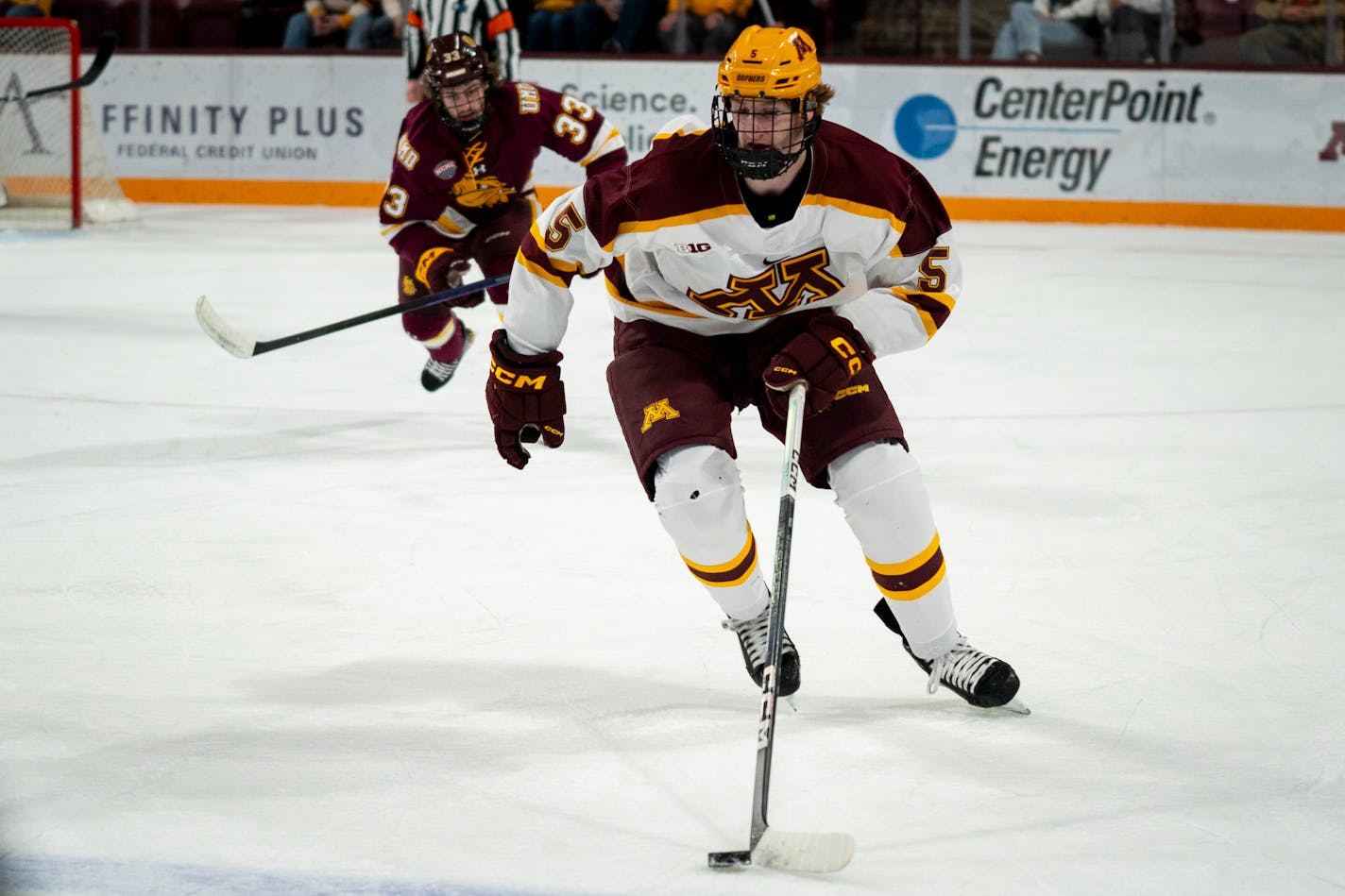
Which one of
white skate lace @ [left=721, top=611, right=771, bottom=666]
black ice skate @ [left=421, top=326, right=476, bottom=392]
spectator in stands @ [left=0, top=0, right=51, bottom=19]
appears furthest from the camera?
spectator in stands @ [left=0, top=0, right=51, bottom=19]

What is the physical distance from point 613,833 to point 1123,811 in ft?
2.06

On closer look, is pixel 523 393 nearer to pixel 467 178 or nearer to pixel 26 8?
pixel 467 178

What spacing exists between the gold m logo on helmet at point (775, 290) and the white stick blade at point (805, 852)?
2.70 ft

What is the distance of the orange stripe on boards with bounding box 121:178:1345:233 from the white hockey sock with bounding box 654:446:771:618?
265 inches

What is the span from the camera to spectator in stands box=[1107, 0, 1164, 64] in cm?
932

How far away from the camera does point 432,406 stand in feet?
15.7

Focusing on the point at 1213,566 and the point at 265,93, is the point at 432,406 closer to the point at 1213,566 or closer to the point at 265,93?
the point at 1213,566

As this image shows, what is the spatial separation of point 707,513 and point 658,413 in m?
0.16

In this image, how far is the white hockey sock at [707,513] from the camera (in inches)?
89.6

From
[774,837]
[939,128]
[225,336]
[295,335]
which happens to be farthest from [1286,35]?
[774,837]

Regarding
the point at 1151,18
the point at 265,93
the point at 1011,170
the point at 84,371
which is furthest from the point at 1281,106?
the point at 84,371

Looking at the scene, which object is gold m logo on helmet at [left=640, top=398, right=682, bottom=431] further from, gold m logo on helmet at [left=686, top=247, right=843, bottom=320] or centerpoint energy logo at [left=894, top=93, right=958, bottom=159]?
centerpoint energy logo at [left=894, top=93, right=958, bottom=159]

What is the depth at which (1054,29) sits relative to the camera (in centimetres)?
943

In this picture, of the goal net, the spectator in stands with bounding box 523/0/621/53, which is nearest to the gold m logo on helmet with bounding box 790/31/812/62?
the goal net
